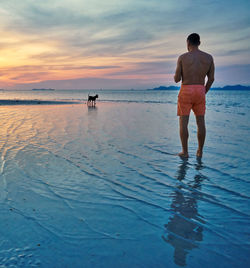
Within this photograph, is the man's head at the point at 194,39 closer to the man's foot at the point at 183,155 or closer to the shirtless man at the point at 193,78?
the shirtless man at the point at 193,78

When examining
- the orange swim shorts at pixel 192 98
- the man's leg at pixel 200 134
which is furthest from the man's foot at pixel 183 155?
the orange swim shorts at pixel 192 98

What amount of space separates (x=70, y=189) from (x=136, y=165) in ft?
4.99

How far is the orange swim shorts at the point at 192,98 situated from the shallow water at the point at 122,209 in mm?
1004

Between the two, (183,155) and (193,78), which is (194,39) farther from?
(183,155)

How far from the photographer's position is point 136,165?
4.43 meters

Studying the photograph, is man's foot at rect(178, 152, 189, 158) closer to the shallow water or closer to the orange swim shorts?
the shallow water

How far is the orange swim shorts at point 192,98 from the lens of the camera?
524cm

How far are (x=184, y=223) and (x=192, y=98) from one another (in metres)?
3.44

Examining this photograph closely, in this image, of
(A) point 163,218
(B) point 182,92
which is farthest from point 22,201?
(B) point 182,92

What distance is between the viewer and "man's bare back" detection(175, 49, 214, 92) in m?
5.16

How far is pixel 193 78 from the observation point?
5215mm

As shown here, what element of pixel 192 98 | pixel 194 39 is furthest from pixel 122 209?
pixel 194 39

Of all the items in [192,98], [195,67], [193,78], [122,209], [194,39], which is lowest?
[122,209]

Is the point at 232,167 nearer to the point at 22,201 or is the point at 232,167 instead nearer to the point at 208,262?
the point at 208,262
